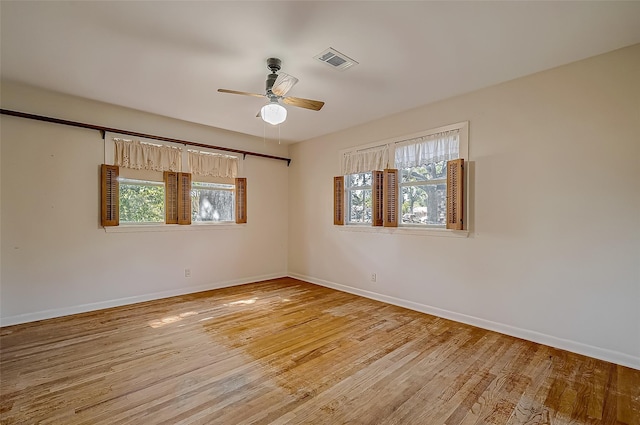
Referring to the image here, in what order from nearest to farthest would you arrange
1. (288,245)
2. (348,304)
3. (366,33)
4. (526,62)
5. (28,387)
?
1. (28,387)
2. (366,33)
3. (526,62)
4. (348,304)
5. (288,245)

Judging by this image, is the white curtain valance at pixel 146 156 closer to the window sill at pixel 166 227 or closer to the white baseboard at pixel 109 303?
the window sill at pixel 166 227

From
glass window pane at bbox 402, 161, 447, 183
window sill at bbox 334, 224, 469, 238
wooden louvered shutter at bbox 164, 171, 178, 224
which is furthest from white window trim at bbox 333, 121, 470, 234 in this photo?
wooden louvered shutter at bbox 164, 171, 178, 224

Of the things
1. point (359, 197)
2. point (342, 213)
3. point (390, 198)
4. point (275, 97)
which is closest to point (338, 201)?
point (342, 213)

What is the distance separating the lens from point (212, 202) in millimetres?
5109

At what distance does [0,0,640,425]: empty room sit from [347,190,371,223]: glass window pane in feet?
0.30

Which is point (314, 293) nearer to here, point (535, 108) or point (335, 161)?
point (335, 161)

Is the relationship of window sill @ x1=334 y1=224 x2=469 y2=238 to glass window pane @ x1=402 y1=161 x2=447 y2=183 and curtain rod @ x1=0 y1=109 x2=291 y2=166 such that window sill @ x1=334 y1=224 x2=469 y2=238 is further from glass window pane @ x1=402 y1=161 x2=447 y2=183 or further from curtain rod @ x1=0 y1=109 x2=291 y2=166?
curtain rod @ x1=0 y1=109 x2=291 y2=166

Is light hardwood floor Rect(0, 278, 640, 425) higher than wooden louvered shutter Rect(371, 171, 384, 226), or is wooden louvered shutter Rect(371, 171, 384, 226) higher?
wooden louvered shutter Rect(371, 171, 384, 226)

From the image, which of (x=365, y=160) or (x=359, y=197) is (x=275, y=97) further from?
(x=359, y=197)

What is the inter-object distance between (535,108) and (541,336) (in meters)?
2.33

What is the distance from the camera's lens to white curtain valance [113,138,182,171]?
412 cm

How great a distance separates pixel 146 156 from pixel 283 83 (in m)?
2.80

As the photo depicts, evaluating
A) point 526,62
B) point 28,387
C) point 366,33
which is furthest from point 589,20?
point 28,387

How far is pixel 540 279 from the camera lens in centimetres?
303
